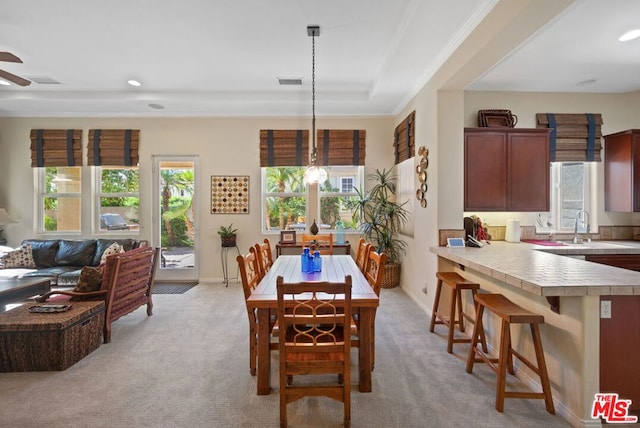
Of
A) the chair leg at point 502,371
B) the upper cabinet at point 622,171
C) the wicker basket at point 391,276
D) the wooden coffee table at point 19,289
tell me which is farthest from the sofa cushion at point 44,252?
the upper cabinet at point 622,171

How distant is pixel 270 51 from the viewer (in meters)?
3.42

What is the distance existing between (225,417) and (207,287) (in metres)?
3.31

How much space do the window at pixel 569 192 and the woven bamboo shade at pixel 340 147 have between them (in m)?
2.81

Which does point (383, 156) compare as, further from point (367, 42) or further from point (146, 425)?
point (146, 425)

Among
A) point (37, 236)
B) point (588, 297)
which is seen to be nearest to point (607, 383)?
point (588, 297)

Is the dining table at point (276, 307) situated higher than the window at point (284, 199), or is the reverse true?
the window at point (284, 199)

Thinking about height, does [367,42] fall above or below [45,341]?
above

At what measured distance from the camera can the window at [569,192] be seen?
4176mm

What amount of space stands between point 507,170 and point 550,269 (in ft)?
5.52

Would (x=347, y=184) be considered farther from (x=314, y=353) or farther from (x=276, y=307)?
(x=314, y=353)

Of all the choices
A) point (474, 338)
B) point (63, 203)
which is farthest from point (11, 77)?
point (474, 338)

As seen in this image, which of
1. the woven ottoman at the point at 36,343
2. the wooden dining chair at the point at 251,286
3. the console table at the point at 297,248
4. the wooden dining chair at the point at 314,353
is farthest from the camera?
the console table at the point at 297,248

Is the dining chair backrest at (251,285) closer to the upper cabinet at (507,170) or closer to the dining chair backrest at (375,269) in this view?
the dining chair backrest at (375,269)

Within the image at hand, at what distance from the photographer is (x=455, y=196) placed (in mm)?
3451
